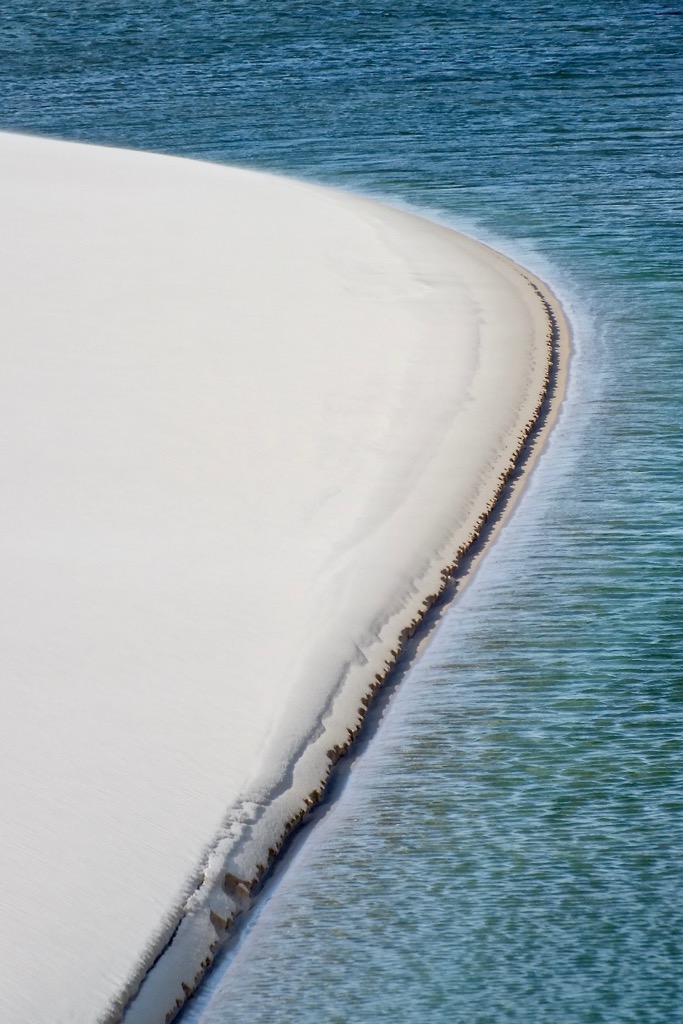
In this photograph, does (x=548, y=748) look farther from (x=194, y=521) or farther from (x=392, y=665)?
(x=194, y=521)

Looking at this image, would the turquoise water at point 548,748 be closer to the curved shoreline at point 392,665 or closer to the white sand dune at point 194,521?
the curved shoreline at point 392,665

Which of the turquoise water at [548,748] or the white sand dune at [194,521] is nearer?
the turquoise water at [548,748]

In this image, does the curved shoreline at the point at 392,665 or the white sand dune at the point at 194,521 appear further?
the white sand dune at the point at 194,521

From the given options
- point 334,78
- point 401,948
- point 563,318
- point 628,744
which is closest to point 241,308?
point 563,318

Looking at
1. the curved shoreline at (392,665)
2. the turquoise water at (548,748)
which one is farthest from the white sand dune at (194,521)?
the turquoise water at (548,748)

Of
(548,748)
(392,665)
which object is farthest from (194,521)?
(548,748)

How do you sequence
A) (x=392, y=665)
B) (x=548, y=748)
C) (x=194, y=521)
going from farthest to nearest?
(x=194, y=521), (x=392, y=665), (x=548, y=748)

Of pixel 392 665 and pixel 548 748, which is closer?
pixel 548 748

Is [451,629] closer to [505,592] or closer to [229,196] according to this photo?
[505,592]
